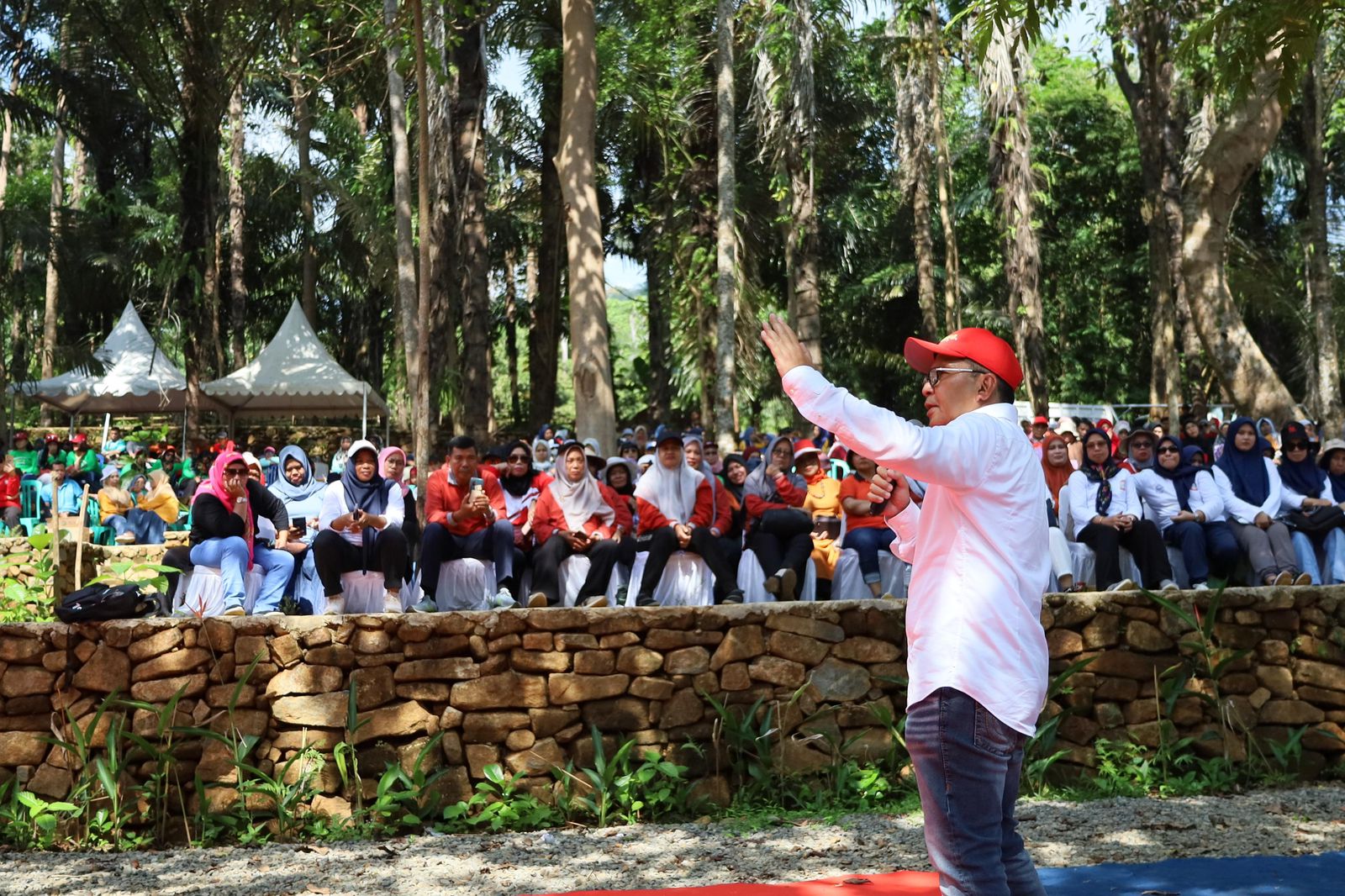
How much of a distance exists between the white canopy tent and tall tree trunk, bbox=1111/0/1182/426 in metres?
11.3

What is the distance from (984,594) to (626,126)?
2044cm

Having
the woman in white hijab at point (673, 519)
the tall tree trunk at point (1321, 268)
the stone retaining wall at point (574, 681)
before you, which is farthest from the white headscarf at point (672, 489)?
the tall tree trunk at point (1321, 268)

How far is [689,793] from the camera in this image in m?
6.39

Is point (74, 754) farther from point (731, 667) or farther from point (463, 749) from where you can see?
point (731, 667)

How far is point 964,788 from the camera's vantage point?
269 centimetres

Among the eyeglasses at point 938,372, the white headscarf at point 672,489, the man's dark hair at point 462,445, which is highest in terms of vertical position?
the man's dark hair at point 462,445

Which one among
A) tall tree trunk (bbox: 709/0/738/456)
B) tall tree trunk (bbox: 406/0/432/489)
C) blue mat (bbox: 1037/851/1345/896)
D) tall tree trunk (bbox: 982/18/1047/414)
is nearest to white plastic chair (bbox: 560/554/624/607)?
tall tree trunk (bbox: 406/0/432/489)

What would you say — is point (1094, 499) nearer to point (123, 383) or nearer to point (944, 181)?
point (944, 181)

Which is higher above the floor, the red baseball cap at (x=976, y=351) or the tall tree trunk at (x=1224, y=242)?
the tall tree trunk at (x=1224, y=242)

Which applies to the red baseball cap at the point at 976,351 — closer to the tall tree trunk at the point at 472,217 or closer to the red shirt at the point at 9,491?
the tall tree trunk at the point at 472,217

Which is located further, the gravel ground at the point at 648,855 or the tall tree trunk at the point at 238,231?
the tall tree trunk at the point at 238,231

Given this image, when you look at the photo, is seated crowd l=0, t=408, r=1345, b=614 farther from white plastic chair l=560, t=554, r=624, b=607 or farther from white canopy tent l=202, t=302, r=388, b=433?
white canopy tent l=202, t=302, r=388, b=433

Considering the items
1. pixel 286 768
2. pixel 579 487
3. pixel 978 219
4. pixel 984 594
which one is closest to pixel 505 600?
pixel 579 487

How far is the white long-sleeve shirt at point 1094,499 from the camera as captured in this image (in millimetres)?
8109
